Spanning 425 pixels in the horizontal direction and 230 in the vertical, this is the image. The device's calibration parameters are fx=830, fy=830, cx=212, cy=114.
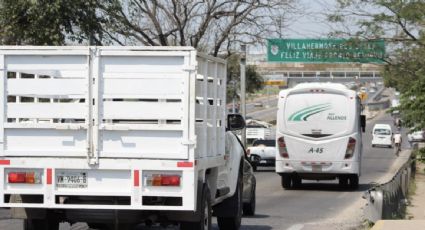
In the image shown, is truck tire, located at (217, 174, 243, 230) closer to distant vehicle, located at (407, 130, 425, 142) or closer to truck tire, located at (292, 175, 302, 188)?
truck tire, located at (292, 175, 302, 188)

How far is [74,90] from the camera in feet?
31.5

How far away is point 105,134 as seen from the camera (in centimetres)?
941

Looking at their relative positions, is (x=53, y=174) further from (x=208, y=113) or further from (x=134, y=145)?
(x=208, y=113)

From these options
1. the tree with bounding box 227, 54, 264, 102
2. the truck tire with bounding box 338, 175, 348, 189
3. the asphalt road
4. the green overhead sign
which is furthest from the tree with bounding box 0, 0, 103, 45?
the tree with bounding box 227, 54, 264, 102

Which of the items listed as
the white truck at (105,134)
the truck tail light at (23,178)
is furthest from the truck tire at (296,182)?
the truck tail light at (23,178)

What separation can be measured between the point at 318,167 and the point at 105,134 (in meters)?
15.8

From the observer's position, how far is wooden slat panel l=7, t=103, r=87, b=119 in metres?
9.50

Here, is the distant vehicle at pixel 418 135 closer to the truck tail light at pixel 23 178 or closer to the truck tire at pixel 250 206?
the truck tire at pixel 250 206

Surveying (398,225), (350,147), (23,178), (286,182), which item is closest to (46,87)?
(23,178)

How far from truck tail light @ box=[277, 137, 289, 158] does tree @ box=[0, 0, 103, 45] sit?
7.42 meters

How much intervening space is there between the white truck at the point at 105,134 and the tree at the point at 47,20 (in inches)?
347

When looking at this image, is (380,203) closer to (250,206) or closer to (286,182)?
(250,206)

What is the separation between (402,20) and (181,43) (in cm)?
883

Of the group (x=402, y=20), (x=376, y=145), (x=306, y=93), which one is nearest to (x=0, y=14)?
(x=306, y=93)
